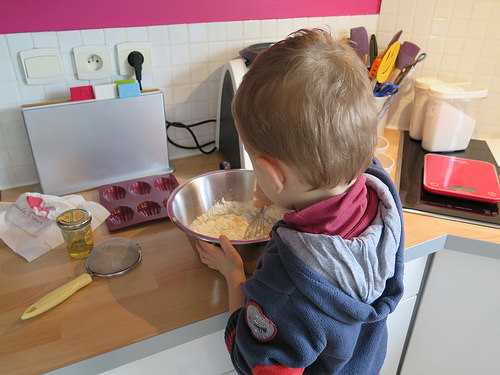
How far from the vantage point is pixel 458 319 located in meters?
1.08

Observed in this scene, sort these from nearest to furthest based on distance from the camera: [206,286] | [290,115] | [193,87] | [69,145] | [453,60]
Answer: [290,115] → [206,286] → [69,145] → [193,87] → [453,60]

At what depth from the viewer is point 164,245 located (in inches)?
34.6

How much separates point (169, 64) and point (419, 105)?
30.6 inches

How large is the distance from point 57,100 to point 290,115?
745mm

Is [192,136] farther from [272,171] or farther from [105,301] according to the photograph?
[272,171]

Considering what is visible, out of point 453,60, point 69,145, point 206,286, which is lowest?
point 206,286

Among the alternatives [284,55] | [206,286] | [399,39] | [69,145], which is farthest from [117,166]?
[399,39]

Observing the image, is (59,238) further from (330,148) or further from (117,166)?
(330,148)

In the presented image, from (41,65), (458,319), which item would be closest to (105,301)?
(41,65)

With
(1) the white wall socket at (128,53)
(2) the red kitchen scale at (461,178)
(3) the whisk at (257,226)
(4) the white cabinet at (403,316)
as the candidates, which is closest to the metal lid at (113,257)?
(3) the whisk at (257,226)

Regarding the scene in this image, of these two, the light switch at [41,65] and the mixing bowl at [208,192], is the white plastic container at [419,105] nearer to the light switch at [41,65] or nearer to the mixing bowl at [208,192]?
the mixing bowl at [208,192]

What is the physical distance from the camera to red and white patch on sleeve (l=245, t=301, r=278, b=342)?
560mm

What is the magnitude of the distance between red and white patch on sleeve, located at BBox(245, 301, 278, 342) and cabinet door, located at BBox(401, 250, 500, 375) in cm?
60

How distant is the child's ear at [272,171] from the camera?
0.56 meters
